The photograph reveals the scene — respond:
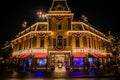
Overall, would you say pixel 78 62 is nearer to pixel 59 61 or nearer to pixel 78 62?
pixel 78 62

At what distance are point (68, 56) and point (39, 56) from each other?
5.73 meters

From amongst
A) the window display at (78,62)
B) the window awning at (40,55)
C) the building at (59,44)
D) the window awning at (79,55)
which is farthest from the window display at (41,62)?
the window awning at (79,55)

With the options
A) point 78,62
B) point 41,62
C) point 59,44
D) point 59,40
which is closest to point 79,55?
point 78,62

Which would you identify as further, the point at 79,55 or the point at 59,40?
the point at 59,40

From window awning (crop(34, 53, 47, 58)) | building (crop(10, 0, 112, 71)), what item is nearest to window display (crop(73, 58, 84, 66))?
building (crop(10, 0, 112, 71))

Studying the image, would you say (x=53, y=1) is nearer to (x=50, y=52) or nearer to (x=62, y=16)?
(x=62, y=16)

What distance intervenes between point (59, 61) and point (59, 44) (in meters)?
3.39

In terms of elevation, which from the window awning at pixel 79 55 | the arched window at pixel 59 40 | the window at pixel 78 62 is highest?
the arched window at pixel 59 40

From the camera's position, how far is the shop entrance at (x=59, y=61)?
4075 cm

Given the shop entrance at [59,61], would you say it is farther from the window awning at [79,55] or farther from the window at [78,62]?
the window awning at [79,55]

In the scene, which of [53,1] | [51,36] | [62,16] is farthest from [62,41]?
[53,1]

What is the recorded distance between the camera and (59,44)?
41.3 m

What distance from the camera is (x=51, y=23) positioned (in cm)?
4231

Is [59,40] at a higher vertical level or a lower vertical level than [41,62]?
higher
